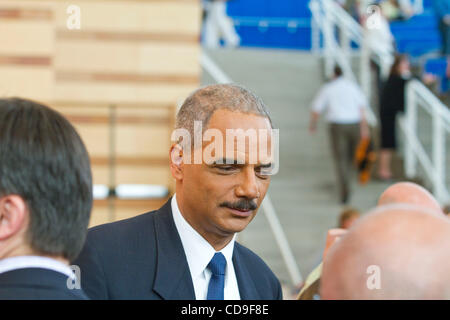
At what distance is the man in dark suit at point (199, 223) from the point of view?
1.92 metres

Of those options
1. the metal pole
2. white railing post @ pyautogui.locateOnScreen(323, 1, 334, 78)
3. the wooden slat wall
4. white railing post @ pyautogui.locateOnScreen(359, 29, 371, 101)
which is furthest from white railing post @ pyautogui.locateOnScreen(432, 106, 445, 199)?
the wooden slat wall

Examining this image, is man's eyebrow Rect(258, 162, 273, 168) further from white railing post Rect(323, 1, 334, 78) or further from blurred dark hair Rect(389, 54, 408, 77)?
white railing post Rect(323, 1, 334, 78)

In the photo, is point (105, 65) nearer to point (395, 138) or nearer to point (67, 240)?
point (395, 138)

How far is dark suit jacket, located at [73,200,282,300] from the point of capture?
1913mm

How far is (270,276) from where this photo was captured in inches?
87.8

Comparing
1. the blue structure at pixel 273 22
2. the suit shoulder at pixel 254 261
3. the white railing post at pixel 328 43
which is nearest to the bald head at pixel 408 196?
the suit shoulder at pixel 254 261

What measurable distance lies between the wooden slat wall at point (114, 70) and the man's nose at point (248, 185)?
15.0 ft

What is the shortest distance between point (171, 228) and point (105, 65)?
186 inches

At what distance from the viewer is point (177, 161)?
2.10 m

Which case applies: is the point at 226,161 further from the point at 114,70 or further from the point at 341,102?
the point at 341,102

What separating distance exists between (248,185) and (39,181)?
0.62 metres

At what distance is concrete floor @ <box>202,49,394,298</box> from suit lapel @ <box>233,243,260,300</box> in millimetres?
4504

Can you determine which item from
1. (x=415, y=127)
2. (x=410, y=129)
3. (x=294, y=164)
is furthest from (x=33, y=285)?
(x=415, y=127)

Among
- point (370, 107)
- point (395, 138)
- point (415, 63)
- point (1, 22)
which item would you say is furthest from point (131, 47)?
point (415, 63)
